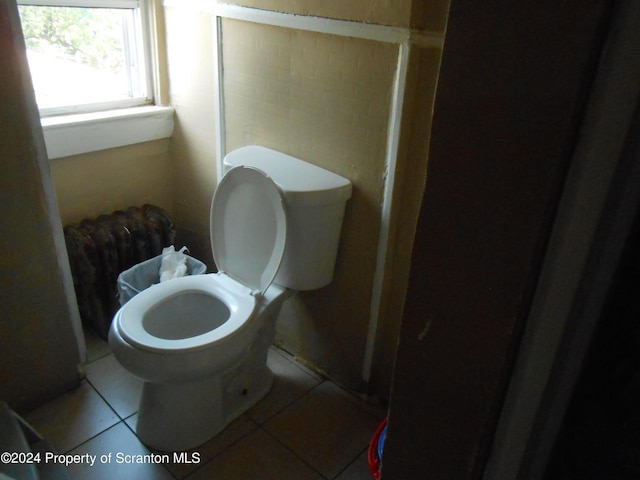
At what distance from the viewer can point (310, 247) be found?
1804mm

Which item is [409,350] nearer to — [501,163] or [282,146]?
[501,163]

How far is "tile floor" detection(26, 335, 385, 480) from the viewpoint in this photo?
1.69 metres

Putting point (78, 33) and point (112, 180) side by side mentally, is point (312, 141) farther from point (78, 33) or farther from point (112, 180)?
point (78, 33)

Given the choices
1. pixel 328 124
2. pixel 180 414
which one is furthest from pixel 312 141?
pixel 180 414

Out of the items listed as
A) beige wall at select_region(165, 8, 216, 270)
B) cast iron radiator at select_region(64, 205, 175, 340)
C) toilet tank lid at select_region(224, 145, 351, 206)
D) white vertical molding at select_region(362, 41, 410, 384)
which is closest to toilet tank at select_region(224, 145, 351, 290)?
toilet tank lid at select_region(224, 145, 351, 206)

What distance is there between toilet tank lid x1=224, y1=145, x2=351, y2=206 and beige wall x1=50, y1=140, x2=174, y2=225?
0.66 m

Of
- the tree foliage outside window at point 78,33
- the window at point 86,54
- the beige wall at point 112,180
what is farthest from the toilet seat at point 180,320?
the tree foliage outside window at point 78,33

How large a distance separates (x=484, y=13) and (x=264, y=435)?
173cm

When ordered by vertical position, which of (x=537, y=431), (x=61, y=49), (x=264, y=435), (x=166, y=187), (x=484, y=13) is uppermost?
(x=484, y=13)

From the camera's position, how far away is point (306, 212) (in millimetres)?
1736

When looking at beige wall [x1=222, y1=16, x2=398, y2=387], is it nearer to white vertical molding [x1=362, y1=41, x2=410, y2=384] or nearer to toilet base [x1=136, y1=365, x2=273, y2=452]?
white vertical molding [x1=362, y1=41, x2=410, y2=384]

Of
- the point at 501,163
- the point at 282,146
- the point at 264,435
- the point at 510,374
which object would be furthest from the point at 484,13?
the point at 264,435

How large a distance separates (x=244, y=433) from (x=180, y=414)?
0.25 meters

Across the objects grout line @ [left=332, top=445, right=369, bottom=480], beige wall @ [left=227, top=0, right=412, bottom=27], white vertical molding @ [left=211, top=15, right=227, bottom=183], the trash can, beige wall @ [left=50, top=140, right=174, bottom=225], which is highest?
beige wall @ [left=227, top=0, right=412, bottom=27]
